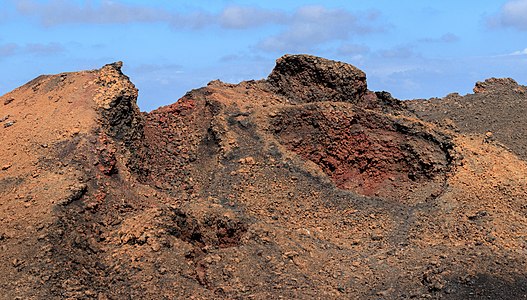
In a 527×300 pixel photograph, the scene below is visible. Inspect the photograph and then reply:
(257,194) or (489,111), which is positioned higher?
(489,111)

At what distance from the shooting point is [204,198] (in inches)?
642

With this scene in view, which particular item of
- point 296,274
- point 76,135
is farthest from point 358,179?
point 76,135

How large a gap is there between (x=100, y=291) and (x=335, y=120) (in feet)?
27.3

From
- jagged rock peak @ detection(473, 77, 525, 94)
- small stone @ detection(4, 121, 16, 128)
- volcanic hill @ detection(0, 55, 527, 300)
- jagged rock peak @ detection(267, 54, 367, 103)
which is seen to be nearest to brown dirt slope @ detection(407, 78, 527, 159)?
jagged rock peak @ detection(473, 77, 525, 94)

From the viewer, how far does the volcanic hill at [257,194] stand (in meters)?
13.3

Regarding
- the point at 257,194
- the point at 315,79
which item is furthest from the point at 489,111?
the point at 257,194

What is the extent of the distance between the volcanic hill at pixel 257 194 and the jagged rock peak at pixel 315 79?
0.14ft

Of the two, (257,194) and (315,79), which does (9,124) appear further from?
(315,79)

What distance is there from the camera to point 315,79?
22016 mm

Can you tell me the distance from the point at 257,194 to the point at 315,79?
6551 millimetres

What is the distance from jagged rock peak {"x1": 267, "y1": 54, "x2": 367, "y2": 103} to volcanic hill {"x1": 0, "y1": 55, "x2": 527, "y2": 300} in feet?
0.14

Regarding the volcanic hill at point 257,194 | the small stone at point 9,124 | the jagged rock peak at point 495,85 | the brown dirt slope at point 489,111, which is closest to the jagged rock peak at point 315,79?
the volcanic hill at point 257,194

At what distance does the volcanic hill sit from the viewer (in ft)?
43.5

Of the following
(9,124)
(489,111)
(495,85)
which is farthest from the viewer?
(495,85)
